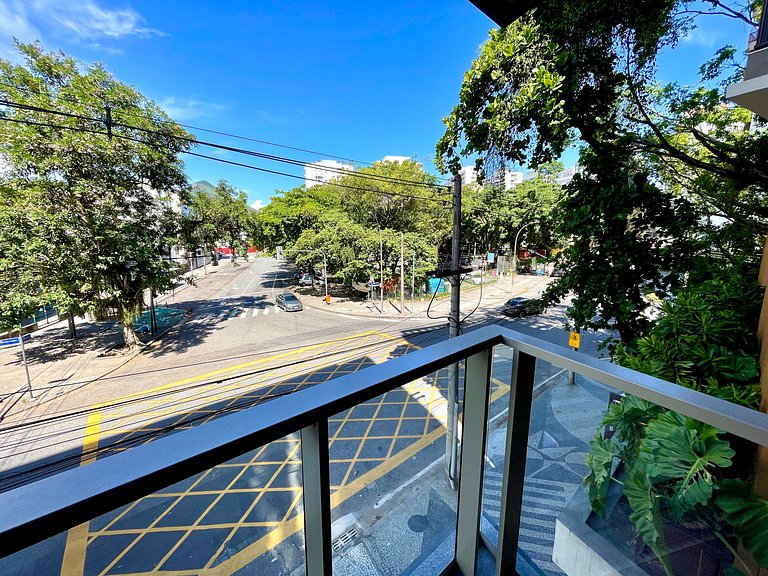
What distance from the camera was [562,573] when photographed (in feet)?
4.66

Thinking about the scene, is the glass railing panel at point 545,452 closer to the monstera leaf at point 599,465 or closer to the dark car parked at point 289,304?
the monstera leaf at point 599,465

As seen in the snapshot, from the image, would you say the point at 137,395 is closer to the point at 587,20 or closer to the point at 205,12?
the point at 205,12

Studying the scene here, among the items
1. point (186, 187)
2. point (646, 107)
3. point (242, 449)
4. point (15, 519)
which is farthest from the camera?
point (186, 187)

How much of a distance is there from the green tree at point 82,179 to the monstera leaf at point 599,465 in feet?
25.9

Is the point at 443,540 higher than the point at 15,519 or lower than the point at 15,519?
lower

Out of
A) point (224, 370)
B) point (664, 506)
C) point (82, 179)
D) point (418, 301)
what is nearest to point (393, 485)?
point (664, 506)

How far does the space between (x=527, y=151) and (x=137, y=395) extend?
8.77 metres

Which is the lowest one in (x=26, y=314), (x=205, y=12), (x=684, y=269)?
(x=26, y=314)

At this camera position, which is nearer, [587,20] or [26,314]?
[587,20]

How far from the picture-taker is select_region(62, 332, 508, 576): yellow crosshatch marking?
960 mm

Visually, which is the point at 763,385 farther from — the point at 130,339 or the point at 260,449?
the point at 130,339

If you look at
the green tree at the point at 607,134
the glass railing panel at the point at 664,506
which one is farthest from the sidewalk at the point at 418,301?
the glass railing panel at the point at 664,506

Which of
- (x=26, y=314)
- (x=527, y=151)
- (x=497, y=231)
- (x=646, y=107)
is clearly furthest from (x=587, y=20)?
(x=497, y=231)

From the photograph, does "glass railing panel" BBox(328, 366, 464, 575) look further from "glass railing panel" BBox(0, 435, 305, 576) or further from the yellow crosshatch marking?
"glass railing panel" BBox(0, 435, 305, 576)
